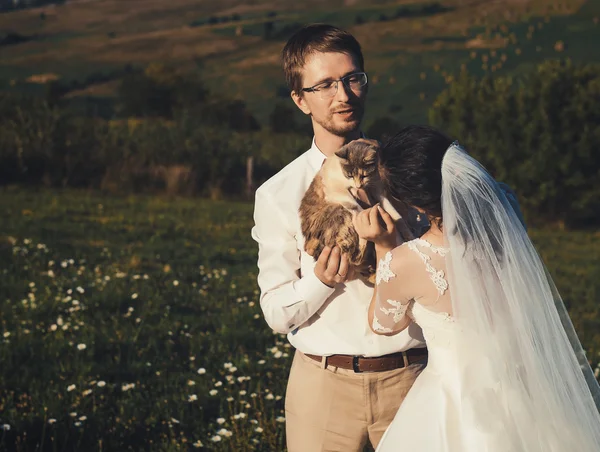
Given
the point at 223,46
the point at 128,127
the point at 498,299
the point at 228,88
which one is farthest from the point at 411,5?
the point at 498,299

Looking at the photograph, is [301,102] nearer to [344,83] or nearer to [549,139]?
[344,83]

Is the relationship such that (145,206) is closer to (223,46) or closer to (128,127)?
(128,127)

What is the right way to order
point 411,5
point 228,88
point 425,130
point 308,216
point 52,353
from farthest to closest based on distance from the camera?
point 411,5, point 228,88, point 52,353, point 308,216, point 425,130

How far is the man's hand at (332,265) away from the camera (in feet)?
12.0

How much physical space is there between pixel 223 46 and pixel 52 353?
154 feet

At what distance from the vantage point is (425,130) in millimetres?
3527

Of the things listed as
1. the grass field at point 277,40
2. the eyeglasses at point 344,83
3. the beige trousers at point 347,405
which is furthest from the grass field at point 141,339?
the grass field at point 277,40

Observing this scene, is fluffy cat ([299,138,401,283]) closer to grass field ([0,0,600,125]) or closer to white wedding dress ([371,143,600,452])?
white wedding dress ([371,143,600,452])

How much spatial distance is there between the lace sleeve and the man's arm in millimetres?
346

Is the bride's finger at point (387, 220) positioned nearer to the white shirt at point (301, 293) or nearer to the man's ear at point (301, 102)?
the white shirt at point (301, 293)

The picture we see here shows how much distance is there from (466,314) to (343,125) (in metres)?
1.07

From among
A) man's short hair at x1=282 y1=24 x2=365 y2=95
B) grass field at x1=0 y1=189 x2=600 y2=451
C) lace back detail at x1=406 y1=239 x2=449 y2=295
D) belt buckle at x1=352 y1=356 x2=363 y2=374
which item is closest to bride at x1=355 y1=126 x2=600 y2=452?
lace back detail at x1=406 y1=239 x2=449 y2=295

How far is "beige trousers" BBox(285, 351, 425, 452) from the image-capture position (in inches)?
154

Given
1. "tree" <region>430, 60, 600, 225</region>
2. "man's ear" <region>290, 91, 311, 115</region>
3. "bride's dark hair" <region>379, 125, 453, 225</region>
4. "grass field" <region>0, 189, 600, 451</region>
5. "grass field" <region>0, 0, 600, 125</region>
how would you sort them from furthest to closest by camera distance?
"grass field" <region>0, 0, 600, 125</region>, "tree" <region>430, 60, 600, 225</region>, "grass field" <region>0, 189, 600, 451</region>, "man's ear" <region>290, 91, 311, 115</region>, "bride's dark hair" <region>379, 125, 453, 225</region>
